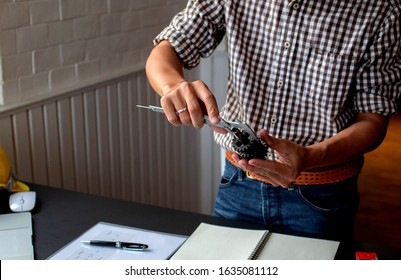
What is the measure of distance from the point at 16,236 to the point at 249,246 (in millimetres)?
516

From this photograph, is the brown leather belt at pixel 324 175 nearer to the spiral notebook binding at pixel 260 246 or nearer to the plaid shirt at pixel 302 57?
the plaid shirt at pixel 302 57

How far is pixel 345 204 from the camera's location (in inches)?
61.0

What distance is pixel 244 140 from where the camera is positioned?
3.62 feet

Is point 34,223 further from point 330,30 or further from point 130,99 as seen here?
point 130,99

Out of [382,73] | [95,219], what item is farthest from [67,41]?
[382,73]

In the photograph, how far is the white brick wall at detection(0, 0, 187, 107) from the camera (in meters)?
1.98

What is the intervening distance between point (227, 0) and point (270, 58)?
0.19m

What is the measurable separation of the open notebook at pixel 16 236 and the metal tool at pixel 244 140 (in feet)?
1.39

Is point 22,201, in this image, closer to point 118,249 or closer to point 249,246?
point 118,249

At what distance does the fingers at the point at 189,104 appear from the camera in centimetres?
114

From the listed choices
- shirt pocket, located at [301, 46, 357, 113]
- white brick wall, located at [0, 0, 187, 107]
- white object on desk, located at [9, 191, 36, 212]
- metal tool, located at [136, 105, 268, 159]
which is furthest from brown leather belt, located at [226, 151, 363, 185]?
white brick wall, located at [0, 0, 187, 107]

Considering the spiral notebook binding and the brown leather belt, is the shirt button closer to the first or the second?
the brown leather belt

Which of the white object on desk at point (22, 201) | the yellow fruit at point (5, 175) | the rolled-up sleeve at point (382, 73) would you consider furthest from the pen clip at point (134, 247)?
the rolled-up sleeve at point (382, 73)

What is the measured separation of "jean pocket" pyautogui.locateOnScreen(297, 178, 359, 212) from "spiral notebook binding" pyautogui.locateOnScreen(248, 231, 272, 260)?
0.78ft
